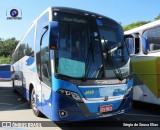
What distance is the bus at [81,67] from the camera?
718 centimetres

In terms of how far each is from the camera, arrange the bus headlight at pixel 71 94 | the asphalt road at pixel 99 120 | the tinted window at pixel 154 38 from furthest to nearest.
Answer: the tinted window at pixel 154 38 < the asphalt road at pixel 99 120 < the bus headlight at pixel 71 94

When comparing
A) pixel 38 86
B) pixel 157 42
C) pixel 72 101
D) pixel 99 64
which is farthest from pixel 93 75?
pixel 157 42

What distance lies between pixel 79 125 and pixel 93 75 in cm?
187

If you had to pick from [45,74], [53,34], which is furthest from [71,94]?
[53,34]

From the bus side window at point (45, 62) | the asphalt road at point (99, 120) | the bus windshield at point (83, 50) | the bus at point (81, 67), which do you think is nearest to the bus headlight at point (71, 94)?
the bus at point (81, 67)

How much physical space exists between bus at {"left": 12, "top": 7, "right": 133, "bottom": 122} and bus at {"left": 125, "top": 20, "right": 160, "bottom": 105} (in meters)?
1.52

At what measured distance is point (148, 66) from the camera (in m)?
10.5

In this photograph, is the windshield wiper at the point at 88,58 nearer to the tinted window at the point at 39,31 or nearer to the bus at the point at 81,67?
the bus at the point at 81,67

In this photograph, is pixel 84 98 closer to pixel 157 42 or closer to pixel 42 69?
pixel 42 69

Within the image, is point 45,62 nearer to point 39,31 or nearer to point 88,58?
point 88,58

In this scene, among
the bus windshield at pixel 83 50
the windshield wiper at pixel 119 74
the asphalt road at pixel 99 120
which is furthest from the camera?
the asphalt road at pixel 99 120

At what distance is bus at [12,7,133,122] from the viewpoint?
7.18 metres

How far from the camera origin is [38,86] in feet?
29.3

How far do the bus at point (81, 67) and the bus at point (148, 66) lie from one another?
1524 millimetres
